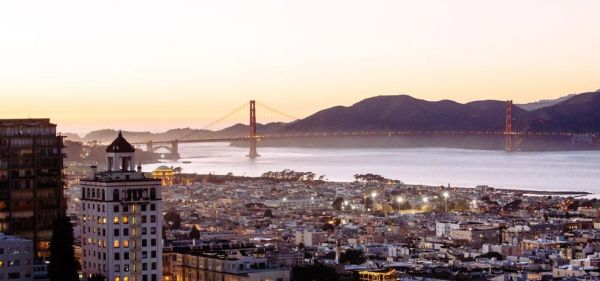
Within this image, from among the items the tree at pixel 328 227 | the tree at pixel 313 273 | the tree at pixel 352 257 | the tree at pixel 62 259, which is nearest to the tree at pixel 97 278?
the tree at pixel 62 259

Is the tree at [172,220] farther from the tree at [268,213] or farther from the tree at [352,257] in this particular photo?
the tree at [352,257]

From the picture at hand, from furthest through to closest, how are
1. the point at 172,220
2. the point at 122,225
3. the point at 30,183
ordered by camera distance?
the point at 172,220, the point at 30,183, the point at 122,225

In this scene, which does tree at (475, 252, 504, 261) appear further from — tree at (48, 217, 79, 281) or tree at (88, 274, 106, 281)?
tree at (48, 217, 79, 281)

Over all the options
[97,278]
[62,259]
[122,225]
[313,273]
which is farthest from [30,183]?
[313,273]

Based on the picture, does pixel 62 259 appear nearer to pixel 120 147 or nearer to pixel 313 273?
pixel 120 147

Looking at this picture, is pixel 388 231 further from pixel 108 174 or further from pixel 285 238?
pixel 108 174

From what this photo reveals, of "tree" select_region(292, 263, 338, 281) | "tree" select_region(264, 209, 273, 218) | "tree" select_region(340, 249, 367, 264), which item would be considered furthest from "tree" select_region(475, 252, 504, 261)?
"tree" select_region(264, 209, 273, 218)
